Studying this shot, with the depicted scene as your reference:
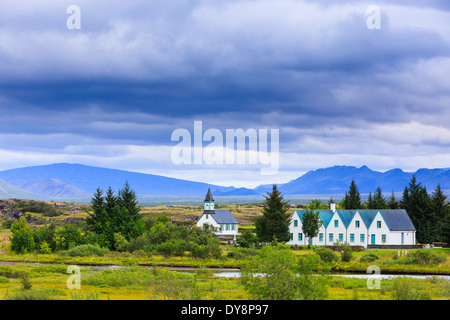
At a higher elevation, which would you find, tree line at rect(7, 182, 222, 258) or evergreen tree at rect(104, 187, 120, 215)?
evergreen tree at rect(104, 187, 120, 215)

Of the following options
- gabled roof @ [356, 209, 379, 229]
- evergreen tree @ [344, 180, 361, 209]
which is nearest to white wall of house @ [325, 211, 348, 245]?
gabled roof @ [356, 209, 379, 229]

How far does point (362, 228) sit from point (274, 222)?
1206 centimetres

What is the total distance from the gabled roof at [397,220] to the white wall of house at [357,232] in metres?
3.18

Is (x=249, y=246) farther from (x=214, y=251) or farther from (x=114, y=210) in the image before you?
(x=114, y=210)

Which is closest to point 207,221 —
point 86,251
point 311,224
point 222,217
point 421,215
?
point 222,217

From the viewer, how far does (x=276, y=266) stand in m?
25.8

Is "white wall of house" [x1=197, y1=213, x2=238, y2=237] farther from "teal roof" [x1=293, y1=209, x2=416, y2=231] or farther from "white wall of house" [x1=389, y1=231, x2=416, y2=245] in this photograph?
"white wall of house" [x1=389, y1=231, x2=416, y2=245]

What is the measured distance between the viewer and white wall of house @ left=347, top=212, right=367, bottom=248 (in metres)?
72.0

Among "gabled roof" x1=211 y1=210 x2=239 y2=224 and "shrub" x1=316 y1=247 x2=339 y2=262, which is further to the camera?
"gabled roof" x1=211 y1=210 x2=239 y2=224

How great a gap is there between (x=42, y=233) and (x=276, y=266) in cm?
5100

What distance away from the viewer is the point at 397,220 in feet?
240

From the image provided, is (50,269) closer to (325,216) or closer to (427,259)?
(427,259)

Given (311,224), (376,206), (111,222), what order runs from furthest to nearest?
1. (376,206)
2. (311,224)
3. (111,222)

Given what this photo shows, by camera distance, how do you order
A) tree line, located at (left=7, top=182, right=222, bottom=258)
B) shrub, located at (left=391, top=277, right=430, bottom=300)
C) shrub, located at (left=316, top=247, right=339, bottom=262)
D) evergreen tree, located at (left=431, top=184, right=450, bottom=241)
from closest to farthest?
1. shrub, located at (left=391, top=277, right=430, bottom=300)
2. shrub, located at (left=316, top=247, right=339, bottom=262)
3. tree line, located at (left=7, top=182, right=222, bottom=258)
4. evergreen tree, located at (left=431, top=184, right=450, bottom=241)
